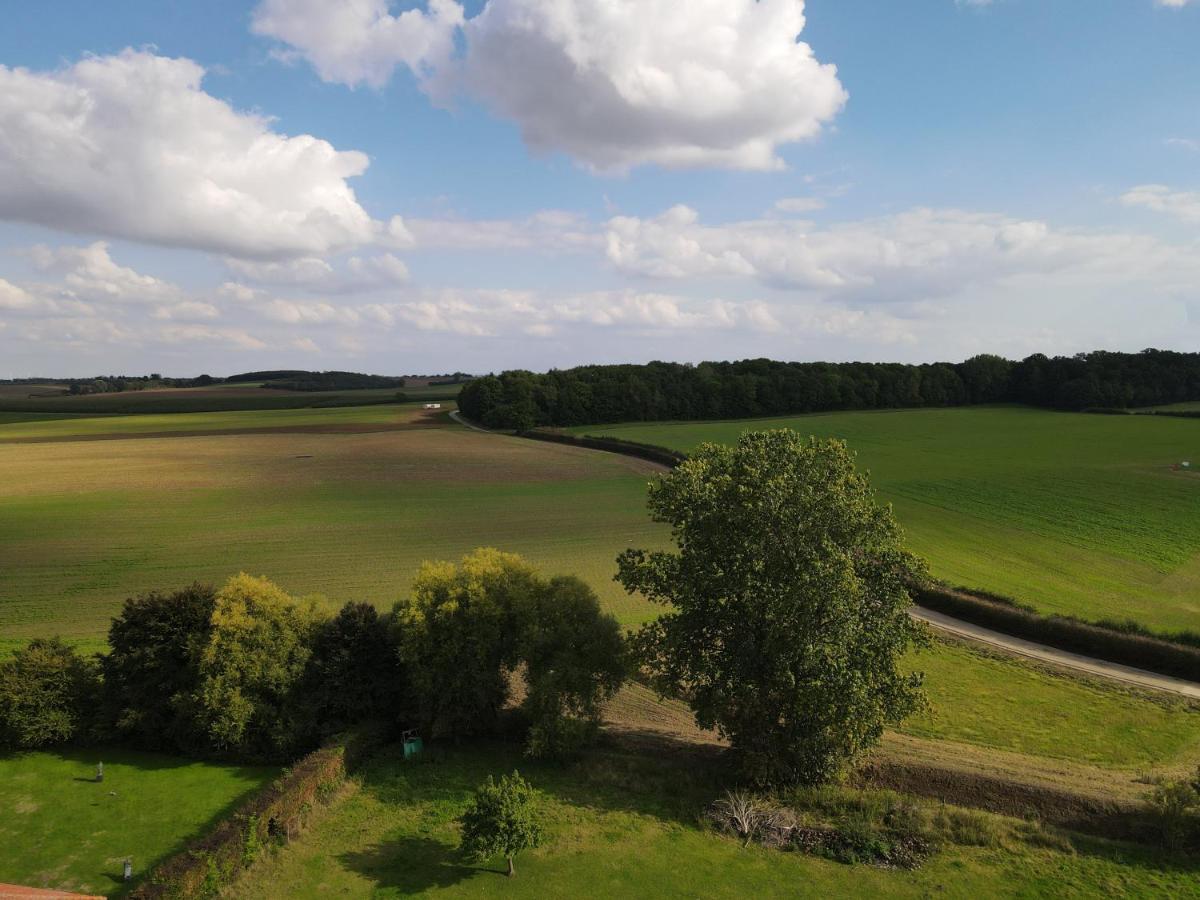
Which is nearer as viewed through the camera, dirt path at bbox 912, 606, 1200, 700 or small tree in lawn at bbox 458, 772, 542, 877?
small tree in lawn at bbox 458, 772, 542, 877

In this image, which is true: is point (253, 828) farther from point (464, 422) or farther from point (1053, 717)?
point (464, 422)

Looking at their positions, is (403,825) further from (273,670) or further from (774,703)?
(774,703)

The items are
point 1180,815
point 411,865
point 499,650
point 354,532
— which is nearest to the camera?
point 1180,815

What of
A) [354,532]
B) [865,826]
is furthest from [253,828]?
[354,532]

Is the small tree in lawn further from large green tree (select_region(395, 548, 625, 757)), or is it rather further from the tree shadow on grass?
large green tree (select_region(395, 548, 625, 757))

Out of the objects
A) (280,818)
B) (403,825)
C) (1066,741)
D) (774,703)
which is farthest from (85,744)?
(1066,741)

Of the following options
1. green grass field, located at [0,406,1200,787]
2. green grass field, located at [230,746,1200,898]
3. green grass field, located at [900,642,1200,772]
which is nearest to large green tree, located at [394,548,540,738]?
green grass field, located at [230,746,1200,898]
